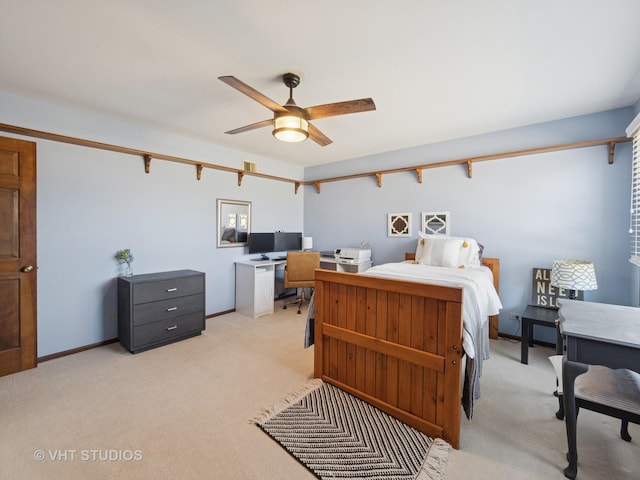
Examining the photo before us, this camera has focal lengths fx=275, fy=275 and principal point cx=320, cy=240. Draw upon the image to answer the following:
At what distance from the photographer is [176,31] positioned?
5.59 feet

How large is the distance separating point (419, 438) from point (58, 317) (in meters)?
3.48

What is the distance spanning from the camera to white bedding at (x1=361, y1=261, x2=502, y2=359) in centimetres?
178

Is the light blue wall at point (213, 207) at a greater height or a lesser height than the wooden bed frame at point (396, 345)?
A: greater

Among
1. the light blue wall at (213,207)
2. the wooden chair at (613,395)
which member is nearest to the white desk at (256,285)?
the light blue wall at (213,207)

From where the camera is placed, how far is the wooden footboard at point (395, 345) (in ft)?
5.46

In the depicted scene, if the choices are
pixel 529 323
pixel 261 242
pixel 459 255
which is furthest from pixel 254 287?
pixel 529 323

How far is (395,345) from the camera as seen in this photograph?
6.18 feet

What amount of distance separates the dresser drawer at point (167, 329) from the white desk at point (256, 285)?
0.82 m

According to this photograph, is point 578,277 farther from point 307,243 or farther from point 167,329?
point 167,329

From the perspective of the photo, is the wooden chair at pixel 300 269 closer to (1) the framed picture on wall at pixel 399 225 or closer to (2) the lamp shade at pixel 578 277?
(1) the framed picture on wall at pixel 399 225

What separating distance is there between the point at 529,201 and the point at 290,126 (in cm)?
293

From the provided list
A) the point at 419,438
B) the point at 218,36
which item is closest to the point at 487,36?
the point at 218,36

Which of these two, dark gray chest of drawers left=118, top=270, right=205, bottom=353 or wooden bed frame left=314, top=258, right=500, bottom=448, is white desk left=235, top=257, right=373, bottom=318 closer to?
dark gray chest of drawers left=118, top=270, right=205, bottom=353

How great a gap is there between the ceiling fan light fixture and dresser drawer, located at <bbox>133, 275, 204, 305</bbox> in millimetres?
2112
